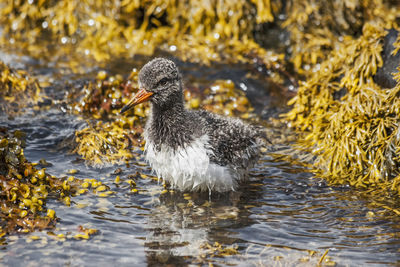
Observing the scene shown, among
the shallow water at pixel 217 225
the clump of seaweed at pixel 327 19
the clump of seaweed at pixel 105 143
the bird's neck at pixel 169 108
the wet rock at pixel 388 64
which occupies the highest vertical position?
the clump of seaweed at pixel 327 19

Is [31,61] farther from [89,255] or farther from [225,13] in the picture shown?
[89,255]

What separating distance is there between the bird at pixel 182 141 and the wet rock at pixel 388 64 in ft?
9.49

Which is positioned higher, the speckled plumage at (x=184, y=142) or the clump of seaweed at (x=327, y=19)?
the clump of seaweed at (x=327, y=19)

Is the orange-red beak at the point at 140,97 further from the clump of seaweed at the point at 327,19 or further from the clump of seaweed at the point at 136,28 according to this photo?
the clump of seaweed at the point at 327,19

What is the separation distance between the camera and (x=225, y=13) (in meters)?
11.0

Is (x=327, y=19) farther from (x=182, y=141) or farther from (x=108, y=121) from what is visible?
(x=182, y=141)

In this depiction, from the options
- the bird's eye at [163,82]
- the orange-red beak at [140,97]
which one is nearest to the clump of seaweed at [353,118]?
the bird's eye at [163,82]

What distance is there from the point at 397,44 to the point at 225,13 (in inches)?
169

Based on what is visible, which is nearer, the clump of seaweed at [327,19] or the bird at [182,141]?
the bird at [182,141]

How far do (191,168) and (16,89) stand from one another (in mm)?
4639

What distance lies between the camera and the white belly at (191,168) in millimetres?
6230

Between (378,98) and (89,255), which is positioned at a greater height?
(378,98)

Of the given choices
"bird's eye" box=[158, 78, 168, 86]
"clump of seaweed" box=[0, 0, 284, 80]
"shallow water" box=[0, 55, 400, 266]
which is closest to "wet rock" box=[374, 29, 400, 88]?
"shallow water" box=[0, 55, 400, 266]

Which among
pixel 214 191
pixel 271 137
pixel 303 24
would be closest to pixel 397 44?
pixel 271 137
